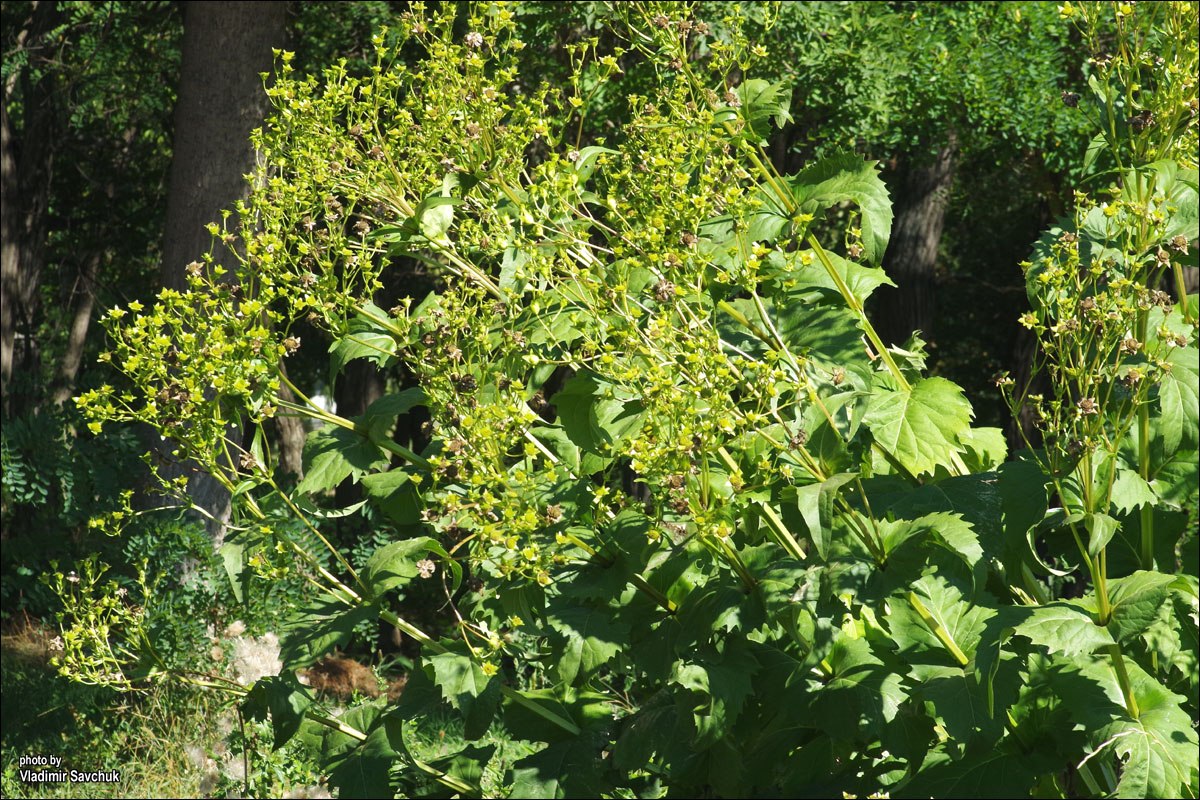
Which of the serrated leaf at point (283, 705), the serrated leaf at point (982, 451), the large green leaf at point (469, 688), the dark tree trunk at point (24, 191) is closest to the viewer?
the large green leaf at point (469, 688)

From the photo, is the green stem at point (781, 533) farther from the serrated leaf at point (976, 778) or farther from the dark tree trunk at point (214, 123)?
the dark tree trunk at point (214, 123)

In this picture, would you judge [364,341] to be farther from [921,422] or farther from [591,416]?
[921,422]

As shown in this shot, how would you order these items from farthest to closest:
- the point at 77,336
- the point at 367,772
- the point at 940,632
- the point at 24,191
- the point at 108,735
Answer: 1. the point at 77,336
2. the point at 24,191
3. the point at 108,735
4. the point at 367,772
5. the point at 940,632

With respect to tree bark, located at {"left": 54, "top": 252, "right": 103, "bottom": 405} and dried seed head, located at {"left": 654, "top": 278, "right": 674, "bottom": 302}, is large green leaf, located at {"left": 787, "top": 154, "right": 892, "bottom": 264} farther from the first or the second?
tree bark, located at {"left": 54, "top": 252, "right": 103, "bottom": 405}

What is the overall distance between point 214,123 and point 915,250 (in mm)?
5853

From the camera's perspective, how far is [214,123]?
7035 millimetres

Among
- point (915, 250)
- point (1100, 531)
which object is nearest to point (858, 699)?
point (1100, 531)

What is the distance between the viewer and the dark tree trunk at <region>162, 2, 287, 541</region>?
704 centimetres

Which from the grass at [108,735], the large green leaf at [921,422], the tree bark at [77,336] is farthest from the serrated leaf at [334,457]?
the tree bark at [77,336]

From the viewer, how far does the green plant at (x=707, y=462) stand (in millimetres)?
1959

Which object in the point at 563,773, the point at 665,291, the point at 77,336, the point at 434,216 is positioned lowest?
the point at 77,336

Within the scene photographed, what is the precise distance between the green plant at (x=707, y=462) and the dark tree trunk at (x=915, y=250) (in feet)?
22.6

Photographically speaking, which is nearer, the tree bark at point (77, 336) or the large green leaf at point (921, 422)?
the large green leaf at point (921, 422)

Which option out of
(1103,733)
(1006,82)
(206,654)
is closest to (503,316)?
(1103,733)
